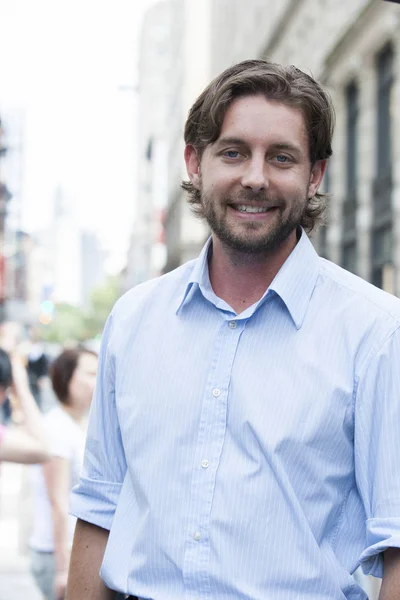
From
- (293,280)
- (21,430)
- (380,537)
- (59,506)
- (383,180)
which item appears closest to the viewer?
(380,537)

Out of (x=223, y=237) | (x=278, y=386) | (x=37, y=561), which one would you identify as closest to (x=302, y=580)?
(x=278, y=386)

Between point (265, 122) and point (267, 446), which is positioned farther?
point (265, 122)

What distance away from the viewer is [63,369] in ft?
17.9

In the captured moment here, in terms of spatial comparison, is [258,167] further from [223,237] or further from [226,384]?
[226,384]

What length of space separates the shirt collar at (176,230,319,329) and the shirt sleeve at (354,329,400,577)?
24 centimetres

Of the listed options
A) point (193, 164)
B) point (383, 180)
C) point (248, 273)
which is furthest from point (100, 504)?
point (383, 180)

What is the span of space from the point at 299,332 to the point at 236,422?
25 centimetres

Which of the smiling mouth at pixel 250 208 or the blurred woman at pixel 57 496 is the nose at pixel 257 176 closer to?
the smiling mouth at pixel 250 208

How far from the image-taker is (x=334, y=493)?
2.18 metres

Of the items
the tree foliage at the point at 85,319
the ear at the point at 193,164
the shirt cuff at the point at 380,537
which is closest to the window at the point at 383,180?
the ear at the point at 193,164

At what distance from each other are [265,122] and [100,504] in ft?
3.39

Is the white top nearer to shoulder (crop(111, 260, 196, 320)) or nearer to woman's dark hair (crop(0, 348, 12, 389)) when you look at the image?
woman's dark hair (crop(0, 348, 12, 389))

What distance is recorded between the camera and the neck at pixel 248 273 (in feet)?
7.88

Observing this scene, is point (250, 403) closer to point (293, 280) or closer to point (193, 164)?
point (293, 280)
